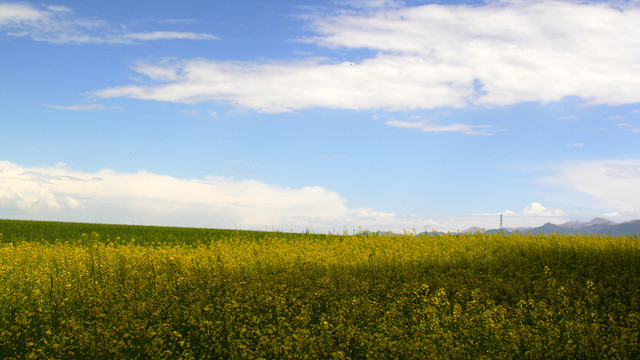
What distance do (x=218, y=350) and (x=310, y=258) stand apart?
6.54 m

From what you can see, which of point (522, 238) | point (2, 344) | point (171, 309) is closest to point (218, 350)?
point (171, 309)

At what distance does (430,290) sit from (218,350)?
223 inches

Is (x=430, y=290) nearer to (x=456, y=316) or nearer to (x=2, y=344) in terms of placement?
(x=456, y=316)

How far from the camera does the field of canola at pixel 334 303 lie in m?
5.71

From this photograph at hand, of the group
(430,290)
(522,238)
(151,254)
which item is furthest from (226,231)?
(430,290)

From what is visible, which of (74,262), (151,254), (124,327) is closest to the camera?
(124,327)

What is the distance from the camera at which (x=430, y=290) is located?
9.82 metres

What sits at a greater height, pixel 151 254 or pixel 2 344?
pixel 151 254

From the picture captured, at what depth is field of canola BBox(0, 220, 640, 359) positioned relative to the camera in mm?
5707

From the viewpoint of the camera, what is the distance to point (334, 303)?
7473mm

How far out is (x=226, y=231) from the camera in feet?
74.5

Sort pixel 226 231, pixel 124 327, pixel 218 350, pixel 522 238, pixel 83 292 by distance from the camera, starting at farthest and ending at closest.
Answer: pixel 226 231
pixel 522 238
pixel 83 292
pixel 124 327
pixel 218 350

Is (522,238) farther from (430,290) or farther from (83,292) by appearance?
(83,292)

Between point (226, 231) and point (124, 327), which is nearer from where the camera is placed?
point (124, 327)
